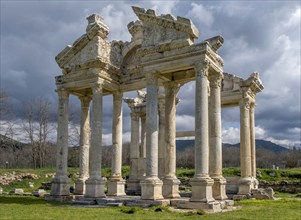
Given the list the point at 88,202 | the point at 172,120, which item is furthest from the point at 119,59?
the point at 88,202

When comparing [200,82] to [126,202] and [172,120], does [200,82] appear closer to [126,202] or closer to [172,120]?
[172,120]

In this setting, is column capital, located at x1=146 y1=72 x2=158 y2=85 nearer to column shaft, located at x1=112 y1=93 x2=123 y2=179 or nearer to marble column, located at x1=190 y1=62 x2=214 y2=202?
marble column, located at x1=190 y1=62 x2=214 y2=202

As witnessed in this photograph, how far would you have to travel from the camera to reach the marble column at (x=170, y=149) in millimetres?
22750

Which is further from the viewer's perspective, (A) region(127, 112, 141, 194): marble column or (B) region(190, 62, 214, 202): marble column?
(A) region(127, 112, 141, 194): marble column

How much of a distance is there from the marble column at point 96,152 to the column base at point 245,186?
11.5 m

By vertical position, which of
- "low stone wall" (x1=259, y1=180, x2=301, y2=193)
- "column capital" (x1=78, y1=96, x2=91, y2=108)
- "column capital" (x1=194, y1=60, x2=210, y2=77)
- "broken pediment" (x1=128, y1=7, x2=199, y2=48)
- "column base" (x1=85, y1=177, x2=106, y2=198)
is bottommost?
"low stone wall" (x1=259, y1=180, x2=301, y2=193)

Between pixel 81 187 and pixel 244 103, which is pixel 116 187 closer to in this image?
pixel 81 187

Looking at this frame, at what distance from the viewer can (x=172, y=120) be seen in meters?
24.4

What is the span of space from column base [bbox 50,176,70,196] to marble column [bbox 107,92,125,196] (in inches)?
120

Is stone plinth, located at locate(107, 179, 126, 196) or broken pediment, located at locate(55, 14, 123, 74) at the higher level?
broken pediment, located at locate(55, 14, 123, 74)

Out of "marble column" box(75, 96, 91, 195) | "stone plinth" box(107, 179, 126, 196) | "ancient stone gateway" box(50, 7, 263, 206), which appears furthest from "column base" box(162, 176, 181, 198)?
"marble column" box(75, 96, 91, 195)

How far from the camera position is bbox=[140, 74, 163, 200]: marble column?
68.1ft

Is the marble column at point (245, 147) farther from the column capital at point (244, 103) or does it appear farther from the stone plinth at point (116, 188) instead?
the stone plinth at point (116, 188)

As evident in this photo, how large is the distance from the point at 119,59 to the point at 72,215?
14310mm
